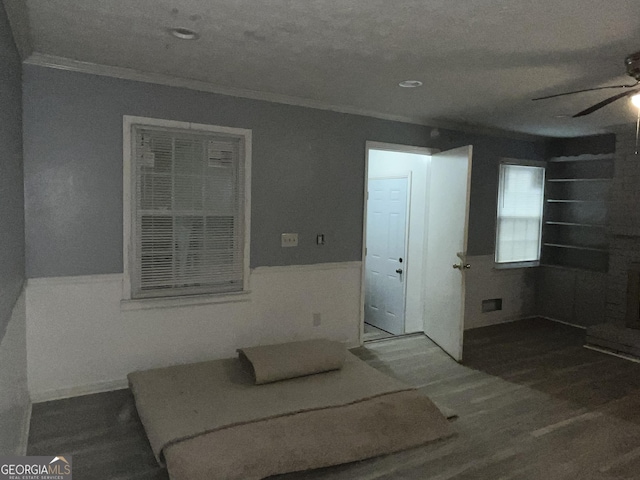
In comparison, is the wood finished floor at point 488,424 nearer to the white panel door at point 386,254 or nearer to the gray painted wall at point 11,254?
the gray painted wall at point 11,254

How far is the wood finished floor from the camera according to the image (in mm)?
2590

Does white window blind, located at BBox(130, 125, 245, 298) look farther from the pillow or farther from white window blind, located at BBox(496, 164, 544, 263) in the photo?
white window blind, located at BBox(496, 164, 544, 263)

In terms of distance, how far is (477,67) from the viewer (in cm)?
304

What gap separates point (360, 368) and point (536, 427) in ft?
4.17

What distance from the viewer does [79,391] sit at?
3.39 metres

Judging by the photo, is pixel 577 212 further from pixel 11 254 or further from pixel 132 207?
pixel 11 254

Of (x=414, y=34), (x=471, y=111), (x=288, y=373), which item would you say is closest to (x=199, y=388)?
(x=288, y=373)

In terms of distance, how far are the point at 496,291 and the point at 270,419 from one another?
13.5 feet

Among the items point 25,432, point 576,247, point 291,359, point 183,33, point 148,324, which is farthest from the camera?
point 576,247

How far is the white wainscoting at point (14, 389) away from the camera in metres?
1.96

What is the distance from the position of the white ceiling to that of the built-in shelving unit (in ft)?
6.66

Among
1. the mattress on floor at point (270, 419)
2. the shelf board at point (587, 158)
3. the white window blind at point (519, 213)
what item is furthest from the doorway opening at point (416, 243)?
the shelf board at point (587, 158)

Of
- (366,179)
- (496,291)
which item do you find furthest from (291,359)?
(496,291)

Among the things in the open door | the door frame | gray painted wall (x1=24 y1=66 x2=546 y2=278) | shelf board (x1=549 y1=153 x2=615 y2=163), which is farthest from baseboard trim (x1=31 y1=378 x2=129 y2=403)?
shelf board (x1=549 y1=153 x2=615 y2=163)
